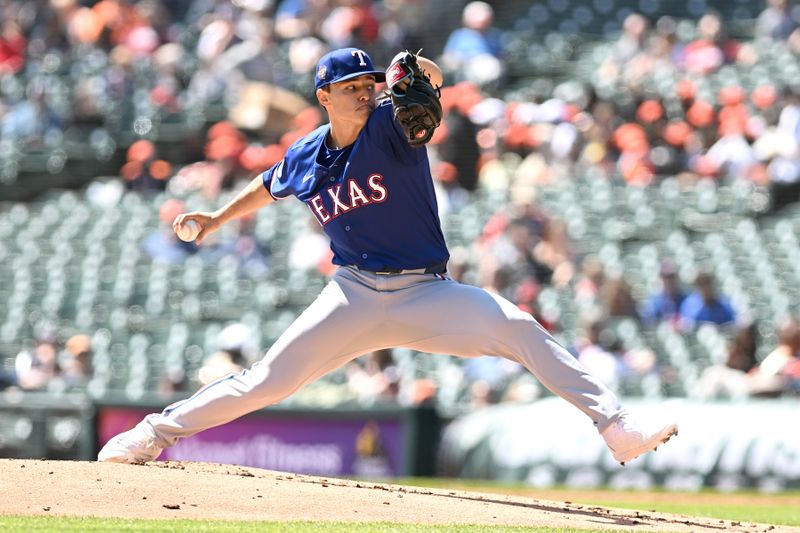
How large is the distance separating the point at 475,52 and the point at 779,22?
10.7 feet

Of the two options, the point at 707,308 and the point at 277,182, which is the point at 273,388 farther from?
the point at 707,308

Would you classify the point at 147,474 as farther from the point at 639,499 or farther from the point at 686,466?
the point at 686,466

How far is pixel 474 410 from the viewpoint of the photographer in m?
11.2

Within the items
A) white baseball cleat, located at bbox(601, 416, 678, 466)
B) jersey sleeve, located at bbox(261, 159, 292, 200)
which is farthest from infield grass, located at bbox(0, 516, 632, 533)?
jersey sleeve, located at bbox(261, 159, 292, 200)

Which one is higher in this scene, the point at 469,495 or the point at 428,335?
the point at 428,335

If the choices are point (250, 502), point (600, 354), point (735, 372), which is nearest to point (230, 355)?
point (600, 354)

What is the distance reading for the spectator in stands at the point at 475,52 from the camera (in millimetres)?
15594

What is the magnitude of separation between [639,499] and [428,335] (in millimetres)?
3825

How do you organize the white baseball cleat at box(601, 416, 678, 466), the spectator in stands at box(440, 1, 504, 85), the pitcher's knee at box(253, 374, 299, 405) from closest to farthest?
1. the white baseball cleat at box(601, 416, 678, 466)
2. the pitcher's knee at box(253, 374, 299, 405)
3. the spectator in stands at box(440, 1, 504, 85)

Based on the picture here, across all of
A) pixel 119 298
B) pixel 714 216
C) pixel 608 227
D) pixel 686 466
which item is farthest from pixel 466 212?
pixel 686 466

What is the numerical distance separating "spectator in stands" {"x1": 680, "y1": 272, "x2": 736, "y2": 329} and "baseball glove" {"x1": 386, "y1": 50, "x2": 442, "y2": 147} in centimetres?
653

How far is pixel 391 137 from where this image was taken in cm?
575

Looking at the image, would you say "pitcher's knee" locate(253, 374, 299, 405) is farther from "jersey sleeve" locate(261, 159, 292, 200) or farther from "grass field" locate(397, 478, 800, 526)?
"grass field" locate(397, 478, 800, 526)

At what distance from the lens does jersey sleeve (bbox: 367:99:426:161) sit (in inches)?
226
